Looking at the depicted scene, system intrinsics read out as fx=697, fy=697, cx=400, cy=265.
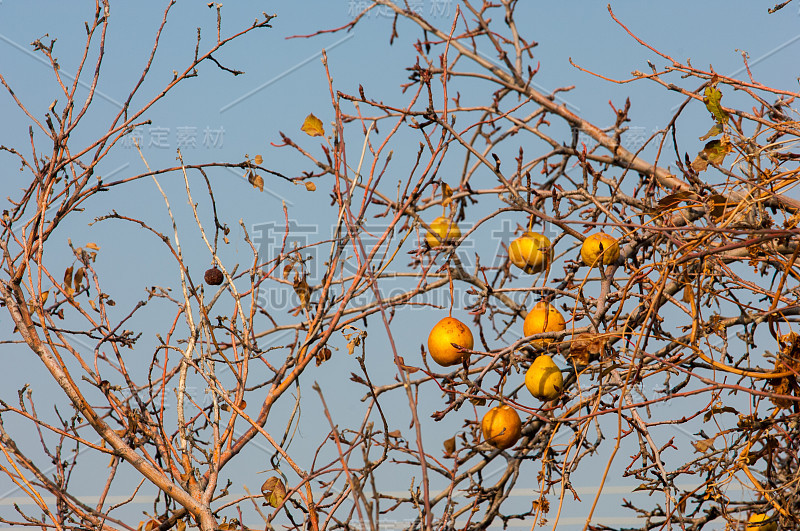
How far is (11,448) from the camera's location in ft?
6.03

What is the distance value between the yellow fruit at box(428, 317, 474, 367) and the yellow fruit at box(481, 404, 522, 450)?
204 mm

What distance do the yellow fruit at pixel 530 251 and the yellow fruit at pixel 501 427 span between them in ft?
1.97

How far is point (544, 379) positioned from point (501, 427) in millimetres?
217

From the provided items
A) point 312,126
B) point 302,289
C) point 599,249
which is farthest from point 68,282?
point 599,249

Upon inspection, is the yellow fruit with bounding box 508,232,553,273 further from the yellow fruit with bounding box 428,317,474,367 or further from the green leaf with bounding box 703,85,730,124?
the green leaf with bounding box 703,85,730,124

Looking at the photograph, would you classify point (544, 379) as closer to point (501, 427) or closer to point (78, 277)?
point (501, 427)

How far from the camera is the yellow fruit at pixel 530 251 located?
8.30 feet

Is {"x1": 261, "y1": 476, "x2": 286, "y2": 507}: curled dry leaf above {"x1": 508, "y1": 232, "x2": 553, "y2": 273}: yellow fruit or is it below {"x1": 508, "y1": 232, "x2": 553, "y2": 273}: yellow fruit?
below

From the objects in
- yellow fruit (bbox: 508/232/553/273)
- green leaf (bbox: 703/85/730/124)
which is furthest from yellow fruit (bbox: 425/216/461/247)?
green leaf (bbox: 703/85/730/124)

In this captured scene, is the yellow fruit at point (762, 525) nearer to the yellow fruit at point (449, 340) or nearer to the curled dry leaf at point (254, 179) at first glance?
the yellow fruit at point (449, 340)

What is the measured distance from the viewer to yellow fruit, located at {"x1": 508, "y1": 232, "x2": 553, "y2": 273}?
8.30ft

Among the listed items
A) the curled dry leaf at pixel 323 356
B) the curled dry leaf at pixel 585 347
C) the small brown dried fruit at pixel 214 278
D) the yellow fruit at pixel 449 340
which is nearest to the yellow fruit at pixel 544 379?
the curled dry leaf at pixel 585 347

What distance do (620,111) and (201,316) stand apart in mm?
1719

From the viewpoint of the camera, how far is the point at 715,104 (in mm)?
2072
